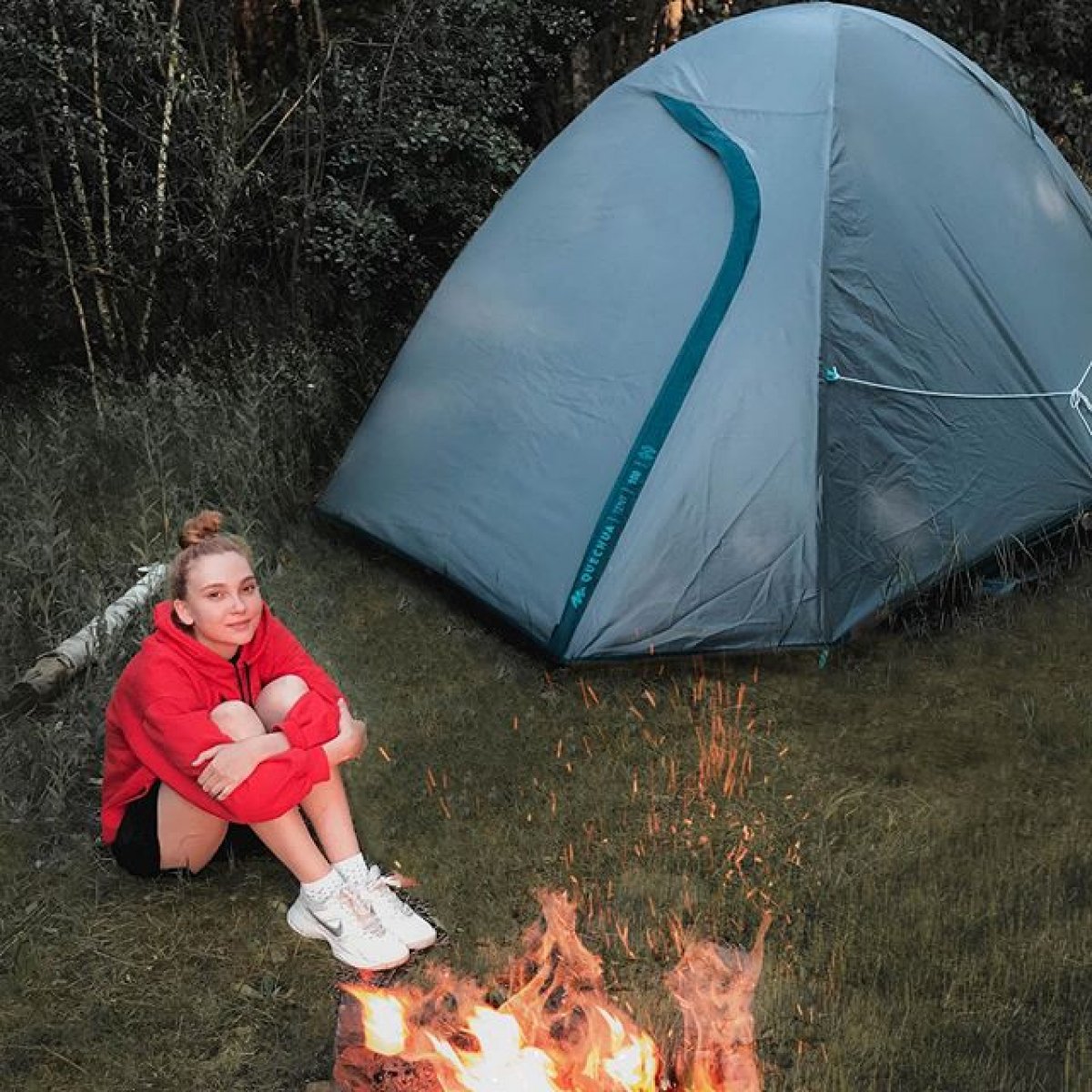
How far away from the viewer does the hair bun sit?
3.14 m

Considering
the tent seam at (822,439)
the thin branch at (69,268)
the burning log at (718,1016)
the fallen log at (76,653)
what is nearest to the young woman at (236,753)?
the burning log at (718,1016)

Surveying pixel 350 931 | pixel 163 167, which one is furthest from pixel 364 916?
pixel 163 167

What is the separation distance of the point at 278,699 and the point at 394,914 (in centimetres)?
53

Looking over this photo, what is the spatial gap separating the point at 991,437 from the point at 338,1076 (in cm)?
285

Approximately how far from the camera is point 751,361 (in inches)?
163

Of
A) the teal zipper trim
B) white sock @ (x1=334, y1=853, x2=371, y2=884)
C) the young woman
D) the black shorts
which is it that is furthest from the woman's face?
the teal zipper trim

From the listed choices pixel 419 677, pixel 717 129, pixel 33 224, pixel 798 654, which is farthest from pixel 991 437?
pixel 33 224

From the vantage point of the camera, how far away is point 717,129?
4352 mm

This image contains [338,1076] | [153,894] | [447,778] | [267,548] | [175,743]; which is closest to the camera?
[338,1076]

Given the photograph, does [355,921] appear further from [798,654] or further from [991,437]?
[991,437]

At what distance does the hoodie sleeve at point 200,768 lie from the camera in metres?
2.95

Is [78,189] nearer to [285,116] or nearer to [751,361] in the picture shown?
[285,116]

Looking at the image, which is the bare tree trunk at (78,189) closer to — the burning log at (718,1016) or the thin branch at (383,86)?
the thin branch at (383,86)

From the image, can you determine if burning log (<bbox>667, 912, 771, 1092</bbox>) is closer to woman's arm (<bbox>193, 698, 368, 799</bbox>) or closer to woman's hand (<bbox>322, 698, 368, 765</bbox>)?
woman's hand (<bbox>322, 698, 368, 765</bbox>)
